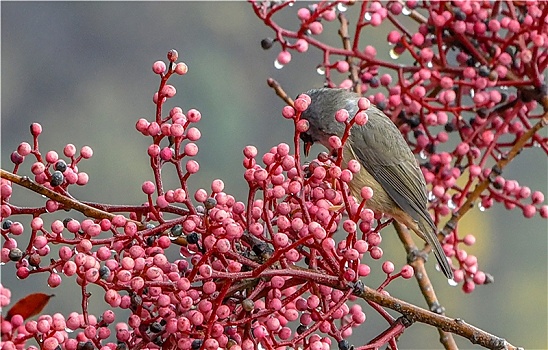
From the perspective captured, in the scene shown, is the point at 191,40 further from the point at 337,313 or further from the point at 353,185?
the point at 337,313

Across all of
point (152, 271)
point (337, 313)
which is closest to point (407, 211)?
point (337, 313)

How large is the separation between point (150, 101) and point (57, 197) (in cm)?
169

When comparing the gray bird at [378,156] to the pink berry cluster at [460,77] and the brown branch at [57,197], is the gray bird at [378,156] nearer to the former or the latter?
the pink berry cluster at [460,77]

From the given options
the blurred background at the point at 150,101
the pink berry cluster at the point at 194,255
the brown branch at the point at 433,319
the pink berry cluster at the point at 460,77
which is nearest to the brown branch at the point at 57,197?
the pink berry cluster at the point at 194,255

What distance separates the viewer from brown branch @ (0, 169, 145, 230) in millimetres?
Answer: 833

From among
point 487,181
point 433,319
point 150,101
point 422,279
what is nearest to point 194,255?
point 433,319

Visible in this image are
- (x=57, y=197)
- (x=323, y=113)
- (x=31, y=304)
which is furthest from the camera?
(x=323, y=113)

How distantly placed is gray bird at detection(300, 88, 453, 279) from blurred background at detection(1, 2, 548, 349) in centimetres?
94

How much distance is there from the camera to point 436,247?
1330 mm

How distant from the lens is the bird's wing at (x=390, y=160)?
149 centimetres

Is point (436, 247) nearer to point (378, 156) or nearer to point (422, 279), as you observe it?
point (422, 279)

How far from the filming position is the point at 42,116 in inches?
93.7

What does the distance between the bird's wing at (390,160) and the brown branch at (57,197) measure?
2.44ft

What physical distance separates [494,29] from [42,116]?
1505mm
